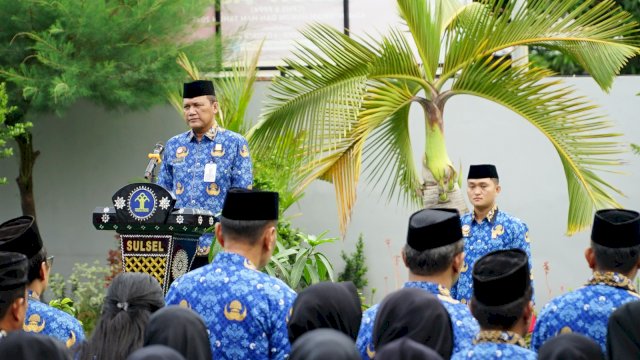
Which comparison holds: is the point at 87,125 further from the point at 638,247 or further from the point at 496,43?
the point at 638,247

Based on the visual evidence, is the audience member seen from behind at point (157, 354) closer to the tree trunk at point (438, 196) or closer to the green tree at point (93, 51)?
the tree trunk at point (438, 196)

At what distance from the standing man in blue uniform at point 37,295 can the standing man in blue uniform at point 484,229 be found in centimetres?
378

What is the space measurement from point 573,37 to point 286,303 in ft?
18.9

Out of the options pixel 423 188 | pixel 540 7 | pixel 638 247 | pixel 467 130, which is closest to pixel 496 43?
pixel 540 7

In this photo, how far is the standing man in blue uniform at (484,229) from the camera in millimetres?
8578

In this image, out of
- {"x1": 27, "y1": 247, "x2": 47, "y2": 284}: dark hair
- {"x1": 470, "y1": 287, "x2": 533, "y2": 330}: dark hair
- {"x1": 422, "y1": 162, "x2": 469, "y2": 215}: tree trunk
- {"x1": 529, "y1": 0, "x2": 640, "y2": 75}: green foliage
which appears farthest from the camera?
{"x1": 529, "y1": 0, "x2": 640, "y2": 75}: green foliage

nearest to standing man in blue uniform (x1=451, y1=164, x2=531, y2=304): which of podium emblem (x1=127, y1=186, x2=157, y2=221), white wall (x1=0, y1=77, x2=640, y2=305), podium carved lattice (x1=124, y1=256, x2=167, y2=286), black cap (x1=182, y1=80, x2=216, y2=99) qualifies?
black cap (x1=182, y1=80, x2=216, y2=99)

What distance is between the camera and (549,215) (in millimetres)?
12484

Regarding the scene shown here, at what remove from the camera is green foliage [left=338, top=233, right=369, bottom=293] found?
12469 mm

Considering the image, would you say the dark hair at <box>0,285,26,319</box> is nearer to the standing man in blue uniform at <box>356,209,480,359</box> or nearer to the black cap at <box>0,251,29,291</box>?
the black cap at <box>0,251,29,291</box>

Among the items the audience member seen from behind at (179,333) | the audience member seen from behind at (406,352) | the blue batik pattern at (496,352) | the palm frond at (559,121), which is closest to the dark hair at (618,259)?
the blue batik pattern at (496,352)

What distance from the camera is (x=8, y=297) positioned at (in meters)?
4.56

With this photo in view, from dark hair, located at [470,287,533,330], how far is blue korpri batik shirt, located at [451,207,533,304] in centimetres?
429

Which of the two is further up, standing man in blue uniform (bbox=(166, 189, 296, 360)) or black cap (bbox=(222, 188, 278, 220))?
black cap (bbox=(222, 188, 278, 220))
